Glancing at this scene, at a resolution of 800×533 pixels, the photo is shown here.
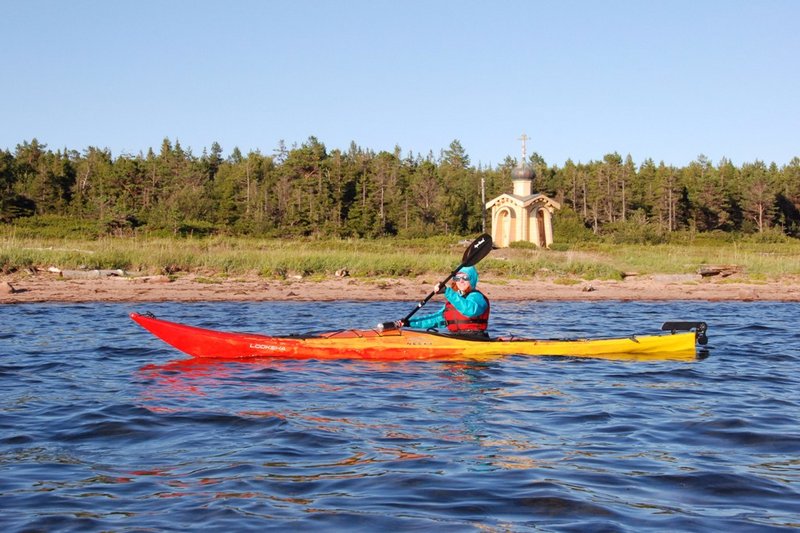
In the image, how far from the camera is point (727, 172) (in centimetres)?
6675

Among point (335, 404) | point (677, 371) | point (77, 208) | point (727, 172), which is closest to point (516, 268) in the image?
point (677, 371)

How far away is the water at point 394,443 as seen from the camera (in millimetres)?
5051

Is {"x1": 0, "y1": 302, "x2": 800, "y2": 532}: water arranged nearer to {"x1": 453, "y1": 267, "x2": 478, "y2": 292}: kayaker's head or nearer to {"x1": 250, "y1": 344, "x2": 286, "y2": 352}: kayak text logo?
{"x1": 250, "y1": 344, "x2": 286, "y2": 352}: kayak text logo

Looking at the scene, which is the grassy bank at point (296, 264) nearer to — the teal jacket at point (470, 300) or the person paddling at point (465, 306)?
the person paddling at point (465, 306)

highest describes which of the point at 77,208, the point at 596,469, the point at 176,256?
the point at 77,208

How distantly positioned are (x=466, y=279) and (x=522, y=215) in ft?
109

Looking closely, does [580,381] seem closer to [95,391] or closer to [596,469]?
[596,469]

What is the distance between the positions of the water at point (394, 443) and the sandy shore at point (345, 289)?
632 cm

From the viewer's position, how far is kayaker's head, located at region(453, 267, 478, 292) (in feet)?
34.8

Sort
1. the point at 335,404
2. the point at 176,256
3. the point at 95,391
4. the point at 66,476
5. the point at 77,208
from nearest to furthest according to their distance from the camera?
the point at 66,476, the point at 335,404, the point at 95,391, the point at 176,256, the point at 77,208

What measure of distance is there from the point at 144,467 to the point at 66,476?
50 centimetres

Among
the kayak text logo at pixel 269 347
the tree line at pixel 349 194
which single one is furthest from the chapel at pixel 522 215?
the kayak text logo at pixel 269 347

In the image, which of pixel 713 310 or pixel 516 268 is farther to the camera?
pixel 516 268

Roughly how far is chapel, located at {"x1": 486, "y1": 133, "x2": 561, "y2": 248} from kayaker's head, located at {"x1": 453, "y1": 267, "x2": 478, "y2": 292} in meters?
32.2
